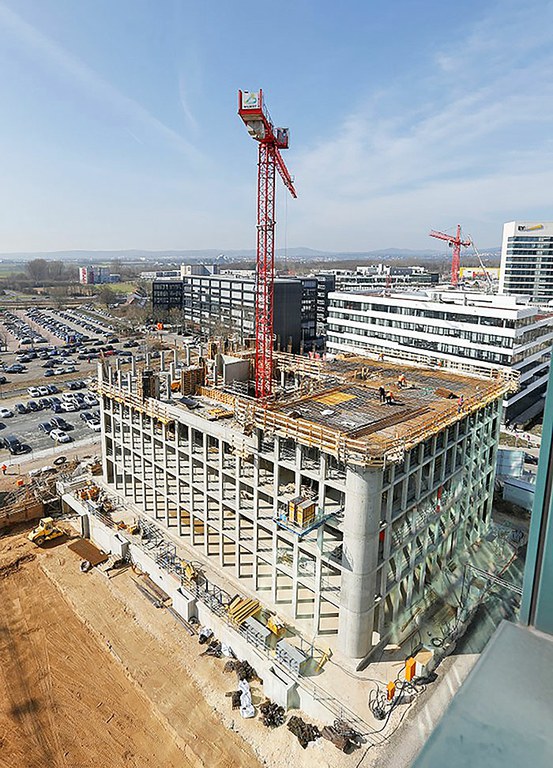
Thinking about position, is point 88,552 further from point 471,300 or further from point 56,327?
point 56,327

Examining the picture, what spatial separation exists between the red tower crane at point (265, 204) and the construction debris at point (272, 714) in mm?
17738

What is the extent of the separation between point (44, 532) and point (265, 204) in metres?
25.1

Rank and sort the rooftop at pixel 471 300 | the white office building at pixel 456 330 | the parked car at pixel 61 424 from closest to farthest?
the white office building at pixel 456 330
the parked car at pixel 61 424
the rooftop at pixel 471 300

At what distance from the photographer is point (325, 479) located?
1816cm

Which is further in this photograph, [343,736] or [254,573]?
[254,573]

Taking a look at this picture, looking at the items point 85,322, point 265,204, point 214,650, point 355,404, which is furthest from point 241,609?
point 85,322

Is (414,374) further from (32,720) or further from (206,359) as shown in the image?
(32,720)

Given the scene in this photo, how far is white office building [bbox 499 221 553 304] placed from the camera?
90750mm

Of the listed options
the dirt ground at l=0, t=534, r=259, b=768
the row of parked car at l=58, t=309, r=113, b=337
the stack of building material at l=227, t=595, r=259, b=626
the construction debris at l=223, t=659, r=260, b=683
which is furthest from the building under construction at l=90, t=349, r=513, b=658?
the row of parked car at l=58, t=309, r=113, b=337

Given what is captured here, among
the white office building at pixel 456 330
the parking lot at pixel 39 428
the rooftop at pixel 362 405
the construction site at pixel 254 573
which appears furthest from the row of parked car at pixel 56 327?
the rooftop at pixel 362 405

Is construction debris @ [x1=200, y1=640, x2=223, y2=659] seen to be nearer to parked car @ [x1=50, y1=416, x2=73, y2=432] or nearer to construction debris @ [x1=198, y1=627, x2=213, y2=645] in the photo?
construction debris @ [x1=198, y1=627, x2=213, y2=645]

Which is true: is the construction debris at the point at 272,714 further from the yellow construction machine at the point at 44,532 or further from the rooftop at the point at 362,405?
the yellow construction machine at the point at 44,532

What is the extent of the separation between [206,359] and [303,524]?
1752cm

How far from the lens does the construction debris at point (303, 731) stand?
53.2 ft
